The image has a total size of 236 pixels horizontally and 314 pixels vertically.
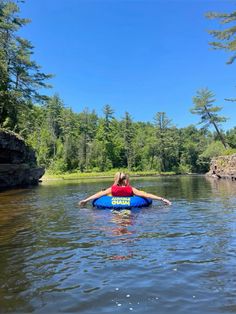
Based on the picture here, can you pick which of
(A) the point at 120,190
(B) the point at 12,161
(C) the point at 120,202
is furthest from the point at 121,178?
(B) the point at 12,161

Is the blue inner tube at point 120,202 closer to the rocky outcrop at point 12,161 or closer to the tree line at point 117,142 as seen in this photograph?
the rocky outcrop at point 12,161

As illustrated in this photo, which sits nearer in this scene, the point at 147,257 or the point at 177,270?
the point at 177,270

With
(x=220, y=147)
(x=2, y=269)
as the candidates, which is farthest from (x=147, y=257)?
(x=220, y=147)

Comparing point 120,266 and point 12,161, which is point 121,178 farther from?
point 12,161

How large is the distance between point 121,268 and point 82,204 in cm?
902

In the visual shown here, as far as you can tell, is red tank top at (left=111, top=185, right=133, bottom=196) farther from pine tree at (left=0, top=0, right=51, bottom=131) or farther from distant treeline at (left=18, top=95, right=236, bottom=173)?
distant treeline at (left=18, top=95, right=236, bottom=173)

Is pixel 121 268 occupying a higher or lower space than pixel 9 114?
lower

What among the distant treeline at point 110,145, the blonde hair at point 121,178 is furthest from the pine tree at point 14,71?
the distant treeline at point 110,145

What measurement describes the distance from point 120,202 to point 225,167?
123 feet

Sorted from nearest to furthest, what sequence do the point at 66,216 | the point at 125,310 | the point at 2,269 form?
the point at 125,310
the point at 2,269
the point at 66,216

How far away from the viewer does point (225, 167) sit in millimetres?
47812

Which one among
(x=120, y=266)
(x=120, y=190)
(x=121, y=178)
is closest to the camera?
(x=120, y=266)

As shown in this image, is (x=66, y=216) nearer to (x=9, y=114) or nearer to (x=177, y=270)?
(x=177, y=270)

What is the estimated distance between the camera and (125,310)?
425 cm
